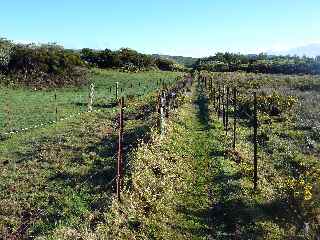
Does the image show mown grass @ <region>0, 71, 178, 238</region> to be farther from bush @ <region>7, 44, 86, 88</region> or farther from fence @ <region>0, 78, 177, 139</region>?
bush @ <region>7, 44, 86, 88</region>

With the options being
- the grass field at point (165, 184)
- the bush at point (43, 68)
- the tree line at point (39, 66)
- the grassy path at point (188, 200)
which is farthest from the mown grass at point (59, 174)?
the tree line at point (39, 66)

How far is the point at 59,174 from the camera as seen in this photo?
20094mm

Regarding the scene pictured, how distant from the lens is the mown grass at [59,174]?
14.8m

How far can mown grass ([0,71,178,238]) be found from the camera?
48.6 ft

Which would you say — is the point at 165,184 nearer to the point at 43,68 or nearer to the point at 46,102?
the point at 46,102

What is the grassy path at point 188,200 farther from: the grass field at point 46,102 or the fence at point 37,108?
the grass field at point 46,102

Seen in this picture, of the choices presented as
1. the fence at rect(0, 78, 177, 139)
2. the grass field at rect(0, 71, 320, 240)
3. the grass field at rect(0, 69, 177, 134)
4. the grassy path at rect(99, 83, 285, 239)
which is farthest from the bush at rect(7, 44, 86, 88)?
the grassy path at rect(99, 83, 285, 239)

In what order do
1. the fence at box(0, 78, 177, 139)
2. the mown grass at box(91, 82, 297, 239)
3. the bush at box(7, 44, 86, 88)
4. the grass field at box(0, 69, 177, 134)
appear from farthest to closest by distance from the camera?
the bush at box(7, 44, 86, 88), the grass field at box(0, 69, 177, 134), the fence at box(0, 78, 177, 139), the mown grass at box(91, 82, 297, 239)

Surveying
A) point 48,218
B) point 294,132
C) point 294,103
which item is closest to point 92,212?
point 48,218

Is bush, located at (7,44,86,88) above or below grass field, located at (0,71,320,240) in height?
above

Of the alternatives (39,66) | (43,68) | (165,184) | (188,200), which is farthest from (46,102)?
(188,200)

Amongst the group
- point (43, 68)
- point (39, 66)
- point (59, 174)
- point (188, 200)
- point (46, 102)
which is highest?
point (39, 66)

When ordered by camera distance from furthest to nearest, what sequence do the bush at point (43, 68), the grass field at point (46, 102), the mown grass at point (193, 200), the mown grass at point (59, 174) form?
the bush at point (43, 68) < the grass field at point (46, 102) < the mown grass at point (59, 174) < the mown grass at point (193, 200)

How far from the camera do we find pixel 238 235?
1441 centimetres
